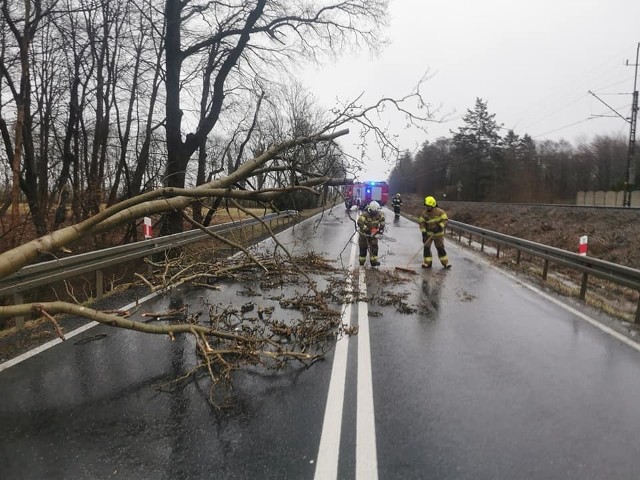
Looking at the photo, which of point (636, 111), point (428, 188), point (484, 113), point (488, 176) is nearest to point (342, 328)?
point (636, 111)

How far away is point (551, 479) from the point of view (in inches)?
108

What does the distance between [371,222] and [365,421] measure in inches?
319

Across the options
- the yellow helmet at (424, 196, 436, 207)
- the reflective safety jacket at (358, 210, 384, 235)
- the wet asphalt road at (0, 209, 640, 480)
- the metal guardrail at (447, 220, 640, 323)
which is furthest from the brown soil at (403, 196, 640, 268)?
the wet asphalt road at (0, 209, 640, 480)

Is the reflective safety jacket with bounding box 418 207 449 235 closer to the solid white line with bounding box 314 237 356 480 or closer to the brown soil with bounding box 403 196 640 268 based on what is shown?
the brown soil with bounding box 403 196 640 268

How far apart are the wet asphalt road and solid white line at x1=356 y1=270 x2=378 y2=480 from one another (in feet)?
0.04

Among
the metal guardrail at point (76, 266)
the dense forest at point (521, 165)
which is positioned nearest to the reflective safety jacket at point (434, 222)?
the metal guardrail at point (76, 266)

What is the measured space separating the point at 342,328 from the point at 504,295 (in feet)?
13.4

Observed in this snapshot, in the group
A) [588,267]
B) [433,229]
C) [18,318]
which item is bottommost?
[18,318]

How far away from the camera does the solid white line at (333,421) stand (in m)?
2.82

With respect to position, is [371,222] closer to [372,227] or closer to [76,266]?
[372,227]

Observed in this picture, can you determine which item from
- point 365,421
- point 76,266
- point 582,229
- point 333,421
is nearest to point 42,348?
point 76,266

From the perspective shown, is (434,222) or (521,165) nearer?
(434,222)

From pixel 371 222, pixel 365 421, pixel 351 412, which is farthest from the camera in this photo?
pixel 371 222

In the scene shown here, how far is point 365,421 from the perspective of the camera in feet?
11.2
